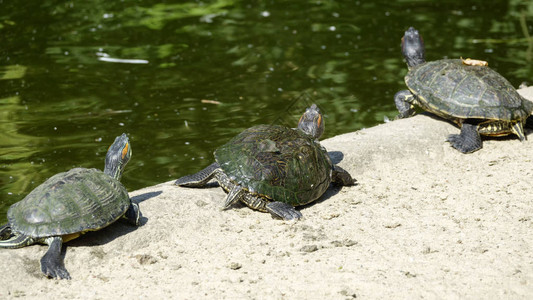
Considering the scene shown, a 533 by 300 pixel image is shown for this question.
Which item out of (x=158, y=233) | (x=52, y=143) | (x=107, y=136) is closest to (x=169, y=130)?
(x=107, y=136)

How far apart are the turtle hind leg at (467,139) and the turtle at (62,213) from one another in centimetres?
285

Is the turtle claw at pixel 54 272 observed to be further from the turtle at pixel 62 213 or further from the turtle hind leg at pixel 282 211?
the turtle hind leg at pixel 282 211

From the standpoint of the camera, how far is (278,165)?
4.47 metres

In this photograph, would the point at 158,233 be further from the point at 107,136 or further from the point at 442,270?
the point at 107,136

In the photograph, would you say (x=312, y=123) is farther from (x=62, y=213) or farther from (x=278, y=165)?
(x=62, y=213)

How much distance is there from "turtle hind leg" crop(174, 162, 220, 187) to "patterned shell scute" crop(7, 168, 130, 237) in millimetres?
716

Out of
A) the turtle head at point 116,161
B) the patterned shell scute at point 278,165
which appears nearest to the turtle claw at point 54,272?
the turtle head at point 116,161

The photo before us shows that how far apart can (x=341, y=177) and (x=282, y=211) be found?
0.69 meters

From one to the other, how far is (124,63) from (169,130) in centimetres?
217

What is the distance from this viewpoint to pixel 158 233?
4.14 meters

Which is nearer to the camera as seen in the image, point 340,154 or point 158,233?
point 158,233

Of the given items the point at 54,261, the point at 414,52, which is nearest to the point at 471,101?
the point at 414,52

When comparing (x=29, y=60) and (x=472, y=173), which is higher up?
(x=472, y=173)

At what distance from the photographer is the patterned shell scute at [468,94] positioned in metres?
5.62
